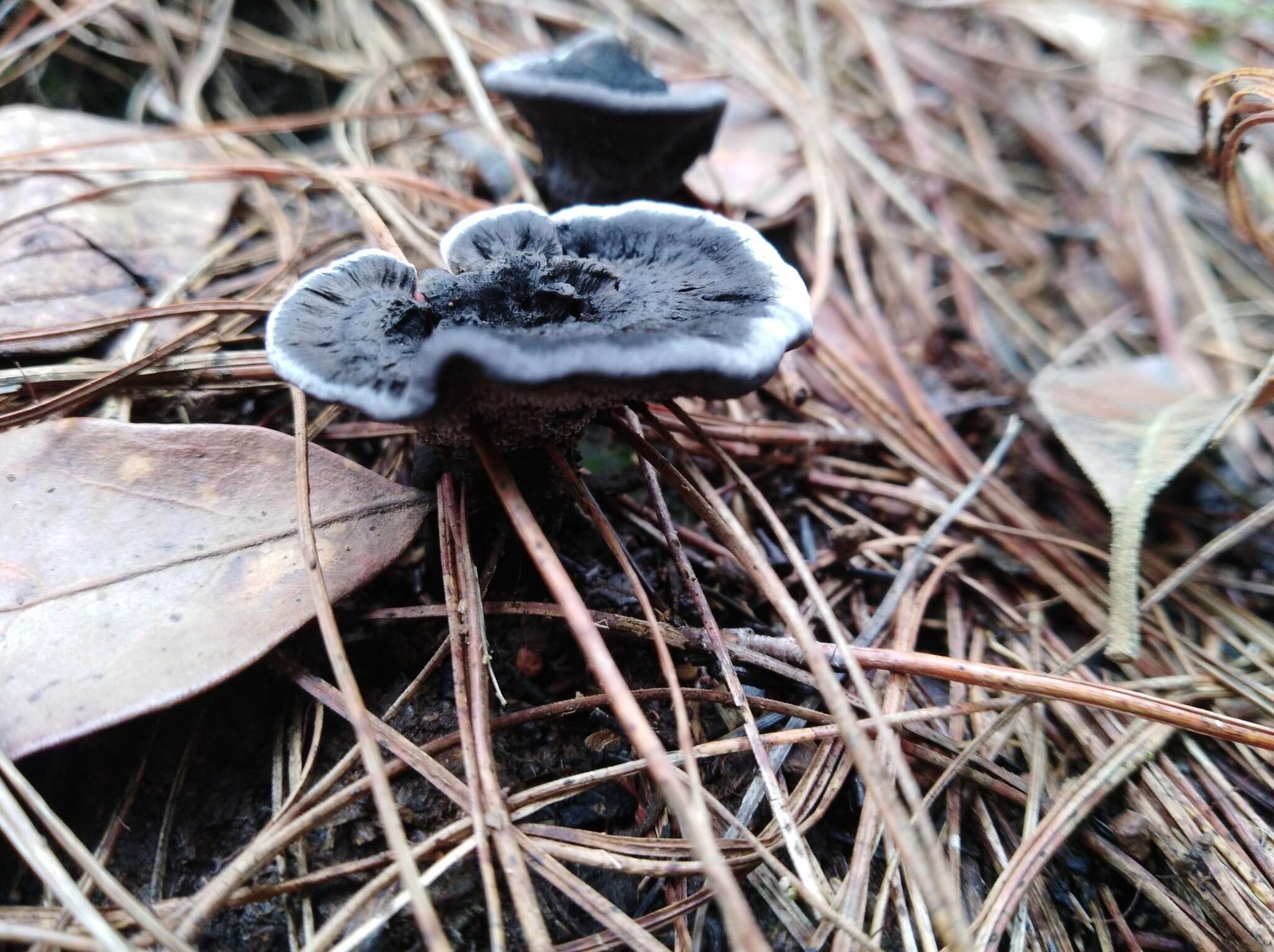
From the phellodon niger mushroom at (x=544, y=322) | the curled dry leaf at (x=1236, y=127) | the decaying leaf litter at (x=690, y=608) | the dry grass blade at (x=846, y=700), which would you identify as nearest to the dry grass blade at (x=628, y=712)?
the decaying leaf litter at (x=690, y=608)

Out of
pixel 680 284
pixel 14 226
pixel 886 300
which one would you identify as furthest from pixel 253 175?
pixel 886 300

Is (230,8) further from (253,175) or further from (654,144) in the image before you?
(654,144)

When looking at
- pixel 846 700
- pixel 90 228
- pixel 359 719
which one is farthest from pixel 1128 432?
pixel 90 228

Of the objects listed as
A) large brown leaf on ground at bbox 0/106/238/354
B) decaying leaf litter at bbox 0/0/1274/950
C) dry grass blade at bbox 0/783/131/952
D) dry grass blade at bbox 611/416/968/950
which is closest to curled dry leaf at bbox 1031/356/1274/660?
decaying leaf litter at bbox 0/0/1274/950

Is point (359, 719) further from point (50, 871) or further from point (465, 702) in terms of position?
point (50, 871)

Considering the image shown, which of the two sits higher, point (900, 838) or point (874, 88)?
point (874, 88)

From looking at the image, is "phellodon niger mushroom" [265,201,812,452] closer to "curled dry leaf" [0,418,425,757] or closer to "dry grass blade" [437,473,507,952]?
"dry grass blade" [437,473,507,952]

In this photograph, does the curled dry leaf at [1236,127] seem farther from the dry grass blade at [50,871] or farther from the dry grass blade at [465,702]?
the dry grass blade at [50,871]
